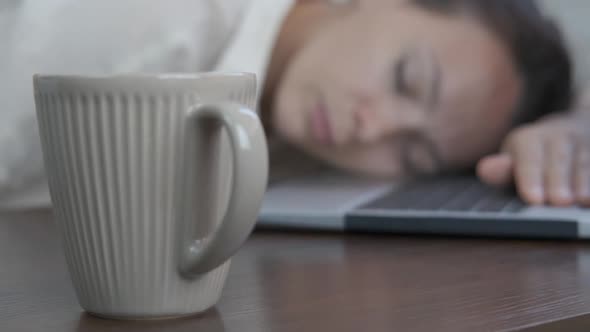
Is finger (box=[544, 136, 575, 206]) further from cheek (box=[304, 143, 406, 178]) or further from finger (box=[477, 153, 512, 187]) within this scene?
cheek (box=[304, 143, 406, 178])

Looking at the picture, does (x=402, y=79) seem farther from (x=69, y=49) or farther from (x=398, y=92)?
(x=69, y=49)

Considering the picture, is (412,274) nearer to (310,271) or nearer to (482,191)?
(310,271)

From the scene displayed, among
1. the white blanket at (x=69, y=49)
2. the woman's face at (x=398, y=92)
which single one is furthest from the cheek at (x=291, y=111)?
the white blanket at (x=69, y=49)

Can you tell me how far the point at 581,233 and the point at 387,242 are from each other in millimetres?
132

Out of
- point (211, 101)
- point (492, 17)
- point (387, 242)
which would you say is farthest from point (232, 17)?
point (211, 101)

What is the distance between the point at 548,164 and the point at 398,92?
26 cm

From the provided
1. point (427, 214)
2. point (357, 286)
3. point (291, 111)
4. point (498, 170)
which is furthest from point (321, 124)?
point (357, 286)

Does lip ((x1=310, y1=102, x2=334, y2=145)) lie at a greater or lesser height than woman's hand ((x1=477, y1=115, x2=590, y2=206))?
lesser

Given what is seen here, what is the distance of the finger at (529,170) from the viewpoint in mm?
646

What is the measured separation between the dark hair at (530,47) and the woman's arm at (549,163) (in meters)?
0.19

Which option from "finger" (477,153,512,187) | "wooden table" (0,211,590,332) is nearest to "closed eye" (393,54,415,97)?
"finger" (477,153,512,187)

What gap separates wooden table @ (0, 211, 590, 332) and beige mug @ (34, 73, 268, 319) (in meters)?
0.02

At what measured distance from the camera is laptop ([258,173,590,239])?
1.76 ft

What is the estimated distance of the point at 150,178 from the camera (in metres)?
0.31
